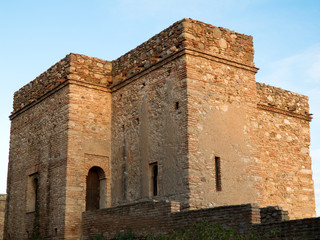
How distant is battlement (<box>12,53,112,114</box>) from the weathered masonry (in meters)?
0.03

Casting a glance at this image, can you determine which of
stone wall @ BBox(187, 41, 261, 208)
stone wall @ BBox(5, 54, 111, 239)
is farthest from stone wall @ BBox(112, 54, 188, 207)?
stone wall @ BBox(5, 54, 111, 239)

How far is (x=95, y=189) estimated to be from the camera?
14.7 m

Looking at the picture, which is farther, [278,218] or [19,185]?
[19,185]

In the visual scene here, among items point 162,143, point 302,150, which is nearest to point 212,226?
point 162,143

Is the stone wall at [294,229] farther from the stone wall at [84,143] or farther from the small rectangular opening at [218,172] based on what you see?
the stone wall at [84,143]

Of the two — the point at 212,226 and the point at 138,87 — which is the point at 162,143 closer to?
the point at 138,87

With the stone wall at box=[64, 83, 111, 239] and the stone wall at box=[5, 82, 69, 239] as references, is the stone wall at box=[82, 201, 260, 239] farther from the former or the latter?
the stone wall at box=[5, 82, 69, 239]

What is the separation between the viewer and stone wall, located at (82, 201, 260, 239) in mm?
9406

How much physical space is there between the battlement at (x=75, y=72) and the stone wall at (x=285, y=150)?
497 cm

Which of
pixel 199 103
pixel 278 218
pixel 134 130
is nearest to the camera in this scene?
pixel 278 218

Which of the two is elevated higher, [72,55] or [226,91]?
[72,55]

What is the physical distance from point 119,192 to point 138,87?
3068 mm

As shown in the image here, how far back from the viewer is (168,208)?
10.9m

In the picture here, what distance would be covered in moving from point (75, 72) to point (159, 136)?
3601 mm
